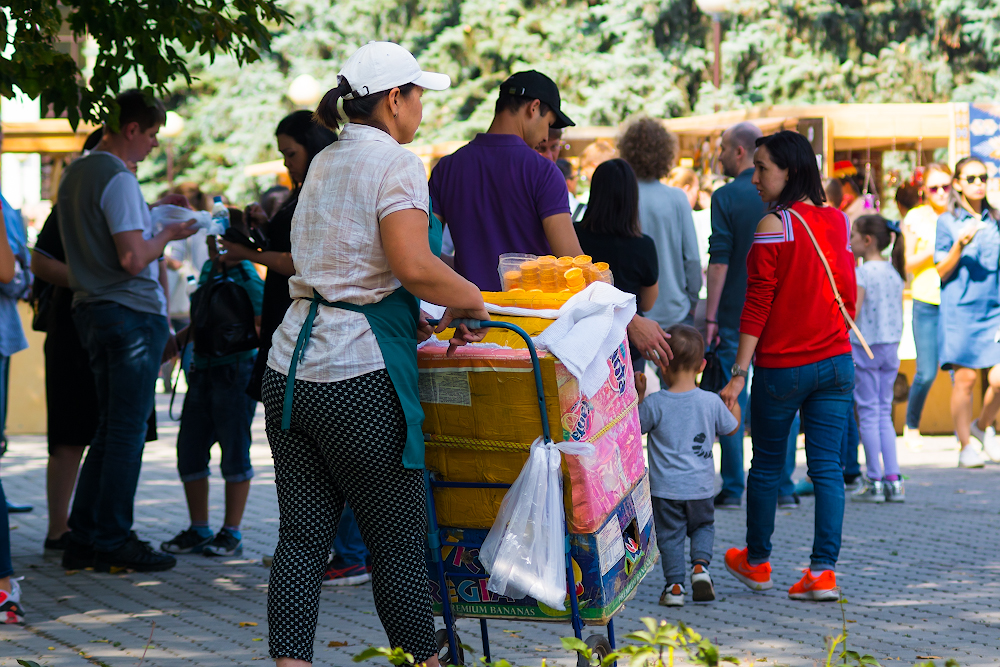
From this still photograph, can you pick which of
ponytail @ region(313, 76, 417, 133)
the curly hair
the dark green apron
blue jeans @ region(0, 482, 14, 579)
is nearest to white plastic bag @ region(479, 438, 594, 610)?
the dark green apron

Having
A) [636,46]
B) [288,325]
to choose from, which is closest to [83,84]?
[288,325]

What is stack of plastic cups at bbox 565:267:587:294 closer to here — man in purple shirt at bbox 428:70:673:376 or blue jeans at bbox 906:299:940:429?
man in purple shirt at bbox 428:70:673:376

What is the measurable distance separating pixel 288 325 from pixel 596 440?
99 cm

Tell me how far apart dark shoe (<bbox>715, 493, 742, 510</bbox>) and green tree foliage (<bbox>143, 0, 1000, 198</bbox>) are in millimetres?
21665

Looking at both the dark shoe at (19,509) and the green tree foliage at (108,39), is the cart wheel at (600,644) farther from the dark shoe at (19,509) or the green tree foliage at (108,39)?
the dark shoe at (19,509)

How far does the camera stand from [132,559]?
237 inches

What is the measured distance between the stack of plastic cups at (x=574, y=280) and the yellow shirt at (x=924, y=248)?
6.88 m

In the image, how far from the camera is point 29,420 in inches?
469

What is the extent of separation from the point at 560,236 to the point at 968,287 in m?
6.12

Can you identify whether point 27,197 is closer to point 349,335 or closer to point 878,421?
point 878,421

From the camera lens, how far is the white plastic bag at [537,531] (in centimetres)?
345

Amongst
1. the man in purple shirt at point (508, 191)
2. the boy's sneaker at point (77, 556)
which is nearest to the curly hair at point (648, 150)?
the man in purple shirt at point (508, 191)

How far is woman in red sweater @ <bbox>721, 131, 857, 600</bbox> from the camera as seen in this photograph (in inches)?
209

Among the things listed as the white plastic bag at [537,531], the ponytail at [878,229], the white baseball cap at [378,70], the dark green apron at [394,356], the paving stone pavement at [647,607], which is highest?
the white baseball cap at [378,70]
